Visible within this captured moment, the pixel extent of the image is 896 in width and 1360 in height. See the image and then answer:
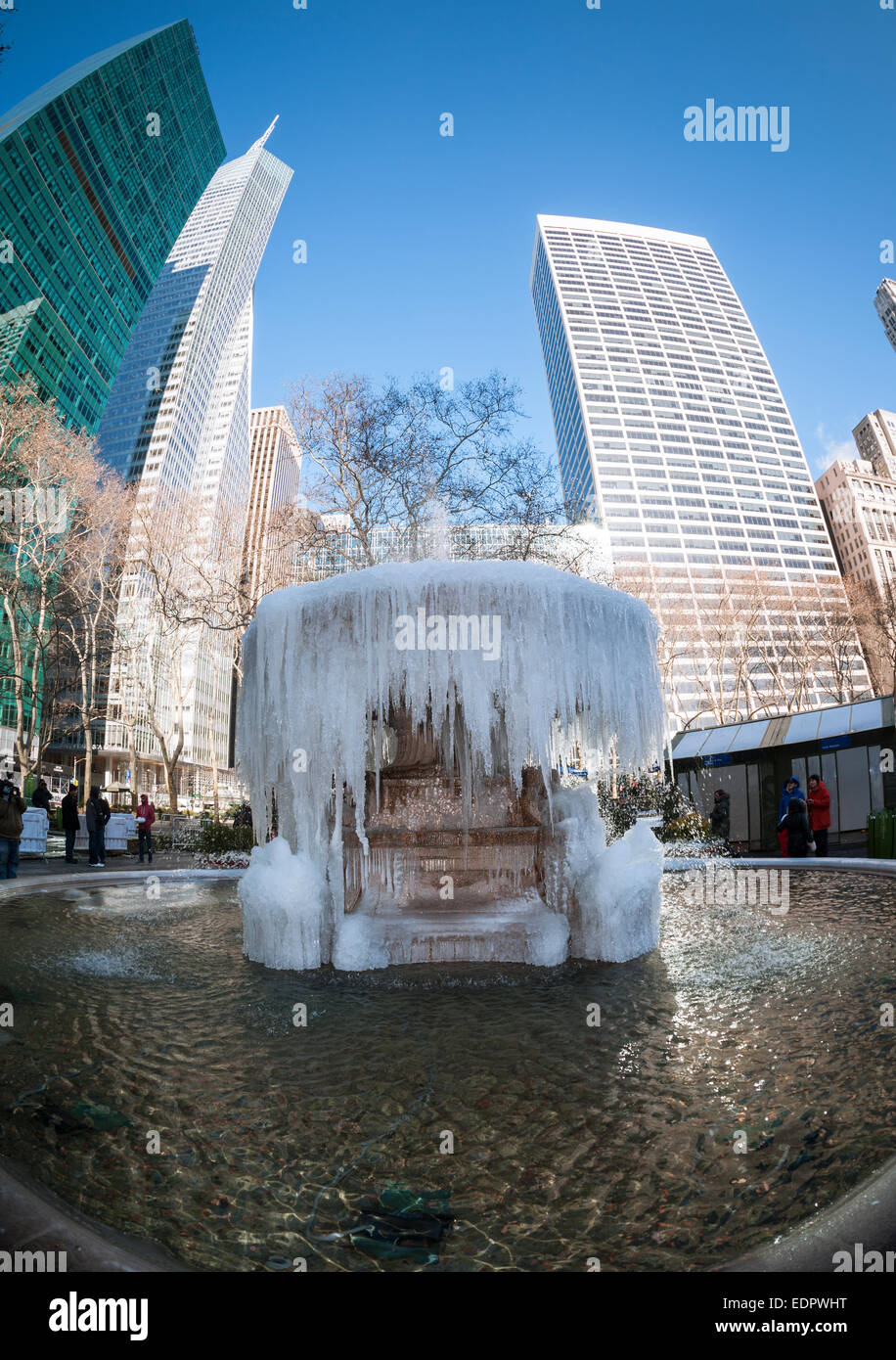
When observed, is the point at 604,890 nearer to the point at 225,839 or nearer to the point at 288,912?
the point at 288,912

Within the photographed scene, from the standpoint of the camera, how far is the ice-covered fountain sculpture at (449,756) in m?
5.80

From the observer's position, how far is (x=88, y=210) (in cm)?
7412

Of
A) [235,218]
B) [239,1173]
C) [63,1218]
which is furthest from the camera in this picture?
[235,218]

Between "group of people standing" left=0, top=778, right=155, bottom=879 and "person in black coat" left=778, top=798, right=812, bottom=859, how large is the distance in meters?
13.0

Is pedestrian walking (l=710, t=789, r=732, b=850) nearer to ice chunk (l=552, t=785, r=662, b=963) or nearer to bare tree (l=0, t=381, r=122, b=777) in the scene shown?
ice chunk (l=552, t=785, r=662, b=963)

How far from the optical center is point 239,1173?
2.51 meters

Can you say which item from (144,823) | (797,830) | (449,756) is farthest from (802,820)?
(144,823)

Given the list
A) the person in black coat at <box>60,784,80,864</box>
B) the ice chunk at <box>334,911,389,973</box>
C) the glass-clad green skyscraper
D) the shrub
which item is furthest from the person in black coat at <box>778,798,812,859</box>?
the glass-clad green skyscraper

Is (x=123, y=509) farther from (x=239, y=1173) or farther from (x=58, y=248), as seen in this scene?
(x=58, y=248)

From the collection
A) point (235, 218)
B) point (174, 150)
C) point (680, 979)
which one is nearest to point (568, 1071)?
point (680, 979)

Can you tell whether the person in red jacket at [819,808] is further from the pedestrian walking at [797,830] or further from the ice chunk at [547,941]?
the ice chunk at [547,941]

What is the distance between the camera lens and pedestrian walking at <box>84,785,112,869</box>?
15500 millimetres

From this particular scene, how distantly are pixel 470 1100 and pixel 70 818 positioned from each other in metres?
15.5
